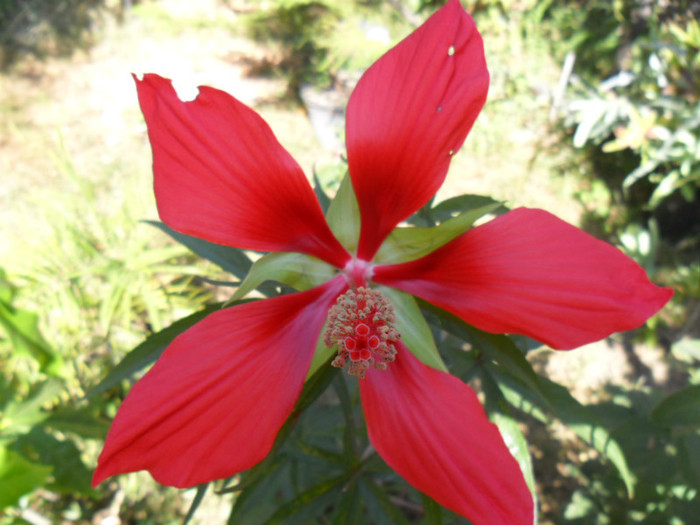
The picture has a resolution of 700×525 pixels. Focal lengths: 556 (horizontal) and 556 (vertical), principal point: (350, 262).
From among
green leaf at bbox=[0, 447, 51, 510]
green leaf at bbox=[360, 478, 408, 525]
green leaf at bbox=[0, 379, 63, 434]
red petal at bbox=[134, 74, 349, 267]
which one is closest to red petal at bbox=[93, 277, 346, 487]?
red petal at bbox=[134, 74, 349, 267]

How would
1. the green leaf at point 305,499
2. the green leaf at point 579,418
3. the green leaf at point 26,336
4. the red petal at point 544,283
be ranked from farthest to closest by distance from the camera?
the green leaf at point 26,336
the green leaf at point 305,499
the green leaf at point 579,418
the red petal at point 544,283

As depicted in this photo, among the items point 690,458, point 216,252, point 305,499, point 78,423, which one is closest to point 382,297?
point 216,252

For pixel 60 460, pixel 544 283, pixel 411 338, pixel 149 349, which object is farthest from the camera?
pixel 60 460

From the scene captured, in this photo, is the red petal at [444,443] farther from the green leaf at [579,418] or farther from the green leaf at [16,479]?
the green leaf at [16,479]

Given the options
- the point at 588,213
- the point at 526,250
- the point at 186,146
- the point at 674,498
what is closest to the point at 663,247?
the point at 588,213

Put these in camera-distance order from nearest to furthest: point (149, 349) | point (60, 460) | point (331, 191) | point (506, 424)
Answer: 1. point (149, 349)
2. point (506, 424)
3. point (60, 460)
4. point (331, 191)

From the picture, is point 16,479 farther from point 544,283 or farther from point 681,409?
point 681,409

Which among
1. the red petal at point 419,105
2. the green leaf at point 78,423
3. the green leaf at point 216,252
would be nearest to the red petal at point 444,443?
the red petal at point 419,105
